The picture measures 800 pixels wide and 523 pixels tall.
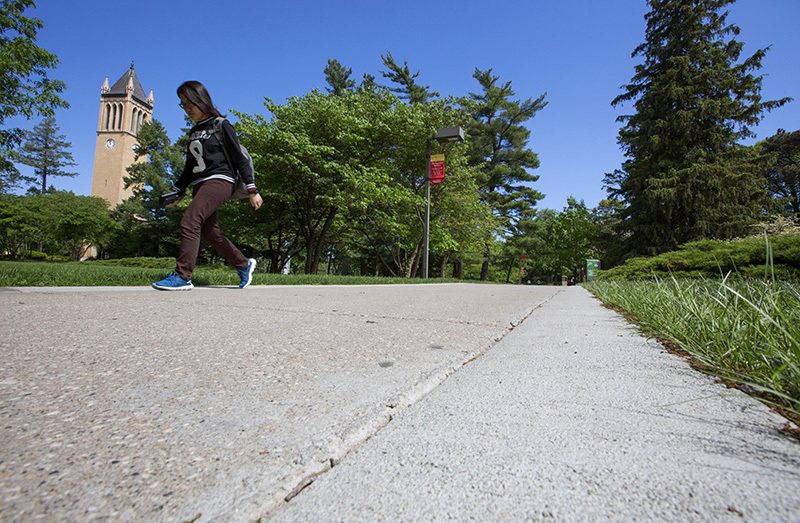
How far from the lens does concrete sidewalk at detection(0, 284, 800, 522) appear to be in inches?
26.0

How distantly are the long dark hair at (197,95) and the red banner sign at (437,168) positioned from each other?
1050 centimetres

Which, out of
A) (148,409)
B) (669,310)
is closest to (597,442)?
(148,409)

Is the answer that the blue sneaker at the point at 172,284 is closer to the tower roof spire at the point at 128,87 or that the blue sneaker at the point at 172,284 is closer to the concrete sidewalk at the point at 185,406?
the concrete sidewalk at the point at 185,406

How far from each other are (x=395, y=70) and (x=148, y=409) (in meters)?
30.0

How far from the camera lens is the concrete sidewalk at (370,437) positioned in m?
0.66

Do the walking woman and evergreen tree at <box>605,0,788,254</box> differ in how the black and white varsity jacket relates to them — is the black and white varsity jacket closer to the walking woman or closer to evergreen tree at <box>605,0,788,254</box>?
the walking woman

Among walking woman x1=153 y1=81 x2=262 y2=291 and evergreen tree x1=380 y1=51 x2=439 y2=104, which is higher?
evergreen tree x1=380 y1=51 x2=439 y2=104

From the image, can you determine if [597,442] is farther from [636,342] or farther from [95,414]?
[636,342]

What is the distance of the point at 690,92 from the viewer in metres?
19.1

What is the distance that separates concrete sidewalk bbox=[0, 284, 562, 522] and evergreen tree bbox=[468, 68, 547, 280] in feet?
94.7

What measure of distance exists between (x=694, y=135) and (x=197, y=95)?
78.1ft

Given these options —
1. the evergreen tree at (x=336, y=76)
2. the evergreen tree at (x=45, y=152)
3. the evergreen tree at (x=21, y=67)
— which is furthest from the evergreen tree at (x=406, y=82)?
the evergreen tree at (x=45, y=152)

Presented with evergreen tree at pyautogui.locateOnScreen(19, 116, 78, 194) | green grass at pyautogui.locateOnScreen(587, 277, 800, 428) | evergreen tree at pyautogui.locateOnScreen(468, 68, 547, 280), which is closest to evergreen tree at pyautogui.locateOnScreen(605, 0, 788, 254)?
evergreen tree at pyautogui.locateOnScreen(468, 68, 547, 280)

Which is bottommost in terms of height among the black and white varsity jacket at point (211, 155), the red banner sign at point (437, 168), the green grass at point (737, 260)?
the green grass at point (737, 260)
